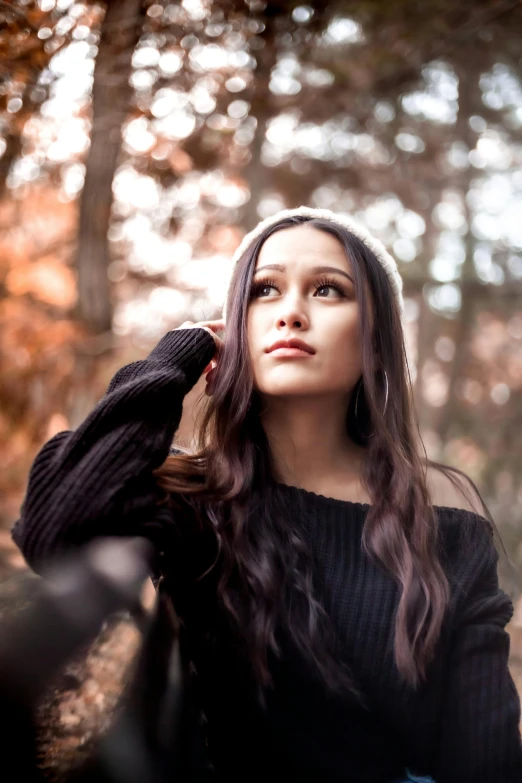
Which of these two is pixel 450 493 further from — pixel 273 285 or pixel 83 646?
pixel 83 646

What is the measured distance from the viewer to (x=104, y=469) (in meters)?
0.97

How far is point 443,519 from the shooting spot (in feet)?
4.43

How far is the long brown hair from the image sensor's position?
1.16m

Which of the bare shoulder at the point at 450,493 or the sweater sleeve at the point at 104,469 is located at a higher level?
the sweater sleeve at the point at 104,469

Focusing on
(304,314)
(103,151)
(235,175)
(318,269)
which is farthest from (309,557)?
(235,175)

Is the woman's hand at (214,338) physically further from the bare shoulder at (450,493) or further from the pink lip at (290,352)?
the bare shoulder at (450,493)

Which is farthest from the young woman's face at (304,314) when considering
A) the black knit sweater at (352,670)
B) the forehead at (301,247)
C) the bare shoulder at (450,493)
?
the bare shoulder at (450,493)

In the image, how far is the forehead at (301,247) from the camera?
1.25 m

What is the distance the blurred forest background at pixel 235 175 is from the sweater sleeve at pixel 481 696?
1.93ft

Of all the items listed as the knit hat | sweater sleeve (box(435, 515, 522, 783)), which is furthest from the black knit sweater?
the knit hat

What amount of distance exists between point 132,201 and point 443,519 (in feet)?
6.75

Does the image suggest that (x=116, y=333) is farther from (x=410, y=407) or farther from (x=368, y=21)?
(x=368, y=21)

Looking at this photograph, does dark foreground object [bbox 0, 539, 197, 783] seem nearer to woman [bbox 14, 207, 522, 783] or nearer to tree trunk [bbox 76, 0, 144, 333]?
woman [bbox 14, 207, 522, 783]

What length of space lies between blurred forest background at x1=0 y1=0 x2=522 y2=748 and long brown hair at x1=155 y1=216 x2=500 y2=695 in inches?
13.8
